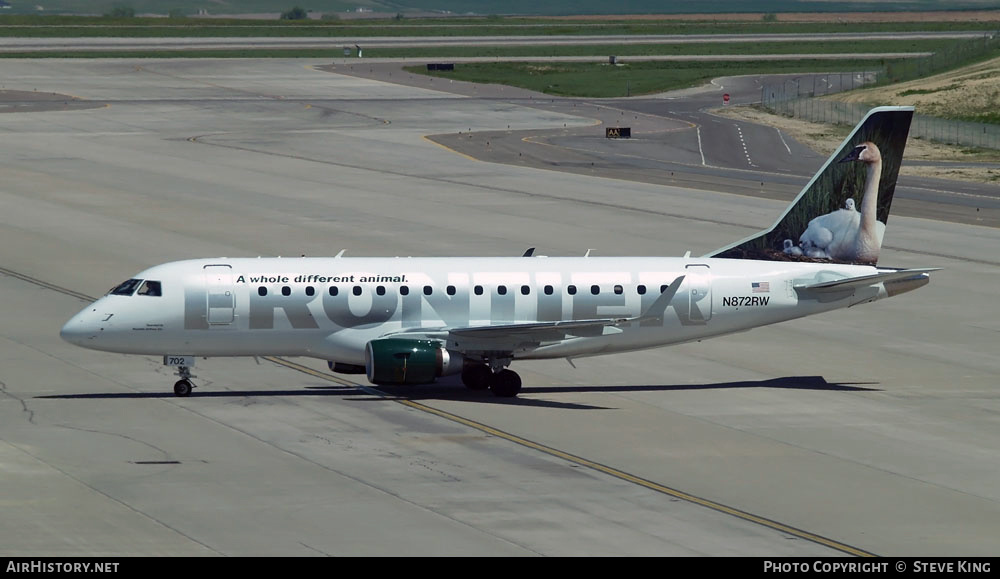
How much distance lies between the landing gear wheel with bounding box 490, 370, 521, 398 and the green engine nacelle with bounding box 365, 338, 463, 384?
198 cm

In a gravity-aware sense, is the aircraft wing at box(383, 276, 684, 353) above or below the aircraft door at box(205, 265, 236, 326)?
below

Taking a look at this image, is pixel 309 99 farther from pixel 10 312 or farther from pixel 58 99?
pixel 10 312

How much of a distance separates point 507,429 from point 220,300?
890 centimetres

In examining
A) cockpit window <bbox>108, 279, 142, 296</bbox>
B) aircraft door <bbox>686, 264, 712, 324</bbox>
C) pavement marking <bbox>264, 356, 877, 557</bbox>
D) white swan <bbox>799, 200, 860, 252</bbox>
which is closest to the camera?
pavement marking <bbox>264, 356, 877, 557</bbox>

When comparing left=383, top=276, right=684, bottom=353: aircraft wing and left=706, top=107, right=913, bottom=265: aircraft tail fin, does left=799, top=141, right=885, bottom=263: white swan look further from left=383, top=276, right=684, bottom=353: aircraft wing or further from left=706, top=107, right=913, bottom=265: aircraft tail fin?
left=383, top=276, right=684, bottom=353: aircraft wing

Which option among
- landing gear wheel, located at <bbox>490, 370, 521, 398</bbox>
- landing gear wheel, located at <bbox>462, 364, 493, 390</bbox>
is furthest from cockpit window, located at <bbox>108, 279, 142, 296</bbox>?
landing gear wheel, located at <bbox>490, 370, 521, 398</bbox>

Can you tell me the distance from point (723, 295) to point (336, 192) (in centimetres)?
4869

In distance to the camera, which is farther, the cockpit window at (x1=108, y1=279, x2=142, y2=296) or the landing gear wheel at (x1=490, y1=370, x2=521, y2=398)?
the landing gear wheel at (x1=490, y1=370, x2=521, y2=398)

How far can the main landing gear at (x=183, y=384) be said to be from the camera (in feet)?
136

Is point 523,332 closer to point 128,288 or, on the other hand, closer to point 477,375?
point 477,375

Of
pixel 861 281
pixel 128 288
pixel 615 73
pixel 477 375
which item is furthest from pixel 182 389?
pixel 615 73

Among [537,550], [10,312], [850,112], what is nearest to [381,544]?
[537,550]

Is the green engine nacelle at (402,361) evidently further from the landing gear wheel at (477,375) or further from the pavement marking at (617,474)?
the landing gear wheel at (477,375)

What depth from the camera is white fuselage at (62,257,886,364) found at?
41062mm
